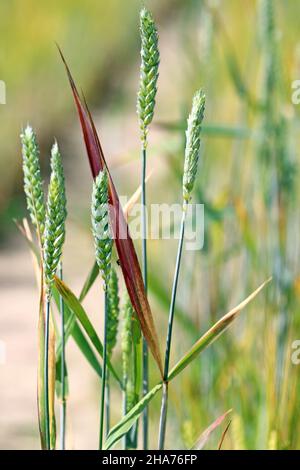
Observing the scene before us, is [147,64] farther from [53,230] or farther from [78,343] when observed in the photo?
[78,343]

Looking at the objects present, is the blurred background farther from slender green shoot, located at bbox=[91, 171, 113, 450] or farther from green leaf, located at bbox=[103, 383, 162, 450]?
slender green shoot, located at bbox=[91, 171, 113, 450]

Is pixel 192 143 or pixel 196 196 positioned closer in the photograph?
pixel 192 143

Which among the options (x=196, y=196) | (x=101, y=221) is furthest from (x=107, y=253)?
(x=196, y=196)

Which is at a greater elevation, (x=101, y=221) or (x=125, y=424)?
(x=101, y=221)

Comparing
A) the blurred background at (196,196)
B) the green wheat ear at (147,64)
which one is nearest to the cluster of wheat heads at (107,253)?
the green wheat ear at (147,64)

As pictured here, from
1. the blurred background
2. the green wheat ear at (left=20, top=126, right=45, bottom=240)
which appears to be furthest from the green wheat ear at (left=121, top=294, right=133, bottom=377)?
the blurred background
